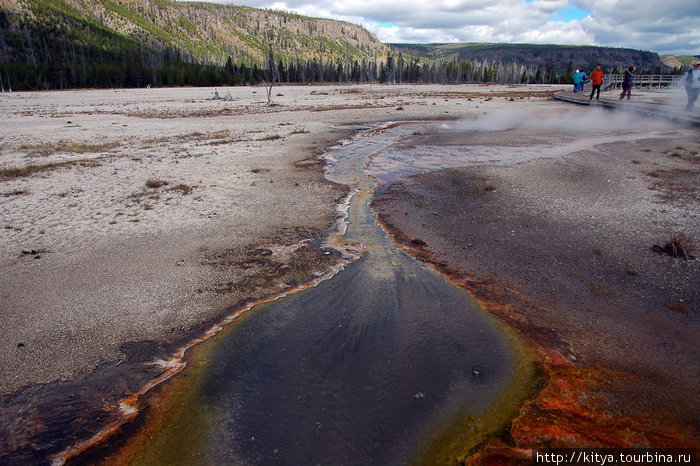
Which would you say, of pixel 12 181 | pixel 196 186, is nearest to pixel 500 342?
pixel 196 186

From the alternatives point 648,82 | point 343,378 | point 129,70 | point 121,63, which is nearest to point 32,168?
point 343,378

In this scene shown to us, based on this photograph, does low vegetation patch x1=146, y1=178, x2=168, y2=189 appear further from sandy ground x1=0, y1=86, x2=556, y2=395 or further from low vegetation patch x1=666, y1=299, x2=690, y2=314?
low vegetation patch x1=666, y1=299, x2=690, y2=314

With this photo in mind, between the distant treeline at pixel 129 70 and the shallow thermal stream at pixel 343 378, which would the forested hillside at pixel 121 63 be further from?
the shallow thermal stream at pixel 343 378

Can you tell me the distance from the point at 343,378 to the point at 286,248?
135 inches

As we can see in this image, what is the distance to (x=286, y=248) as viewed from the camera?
727 cm

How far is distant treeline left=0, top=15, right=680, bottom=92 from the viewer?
3179 inches

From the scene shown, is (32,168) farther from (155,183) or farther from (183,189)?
(183,189)

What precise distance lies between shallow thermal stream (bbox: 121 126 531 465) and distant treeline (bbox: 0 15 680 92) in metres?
69.5

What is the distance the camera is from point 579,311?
5.29 metres

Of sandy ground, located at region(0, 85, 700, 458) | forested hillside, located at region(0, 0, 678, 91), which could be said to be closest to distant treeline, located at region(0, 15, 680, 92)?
forested hillside, located at region(0, 0, 678, 91)

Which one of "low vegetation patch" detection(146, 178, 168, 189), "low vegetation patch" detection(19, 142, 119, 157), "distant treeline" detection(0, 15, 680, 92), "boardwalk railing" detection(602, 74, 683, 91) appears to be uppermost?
"distant treeline" detection(0, 15, 680, 92)

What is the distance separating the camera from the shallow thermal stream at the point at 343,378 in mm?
3475

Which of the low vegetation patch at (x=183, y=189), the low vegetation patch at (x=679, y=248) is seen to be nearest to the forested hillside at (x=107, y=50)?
the low vegetation patch at (x=183, y=189)

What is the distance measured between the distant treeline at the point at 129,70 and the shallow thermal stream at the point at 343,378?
6948 cm
